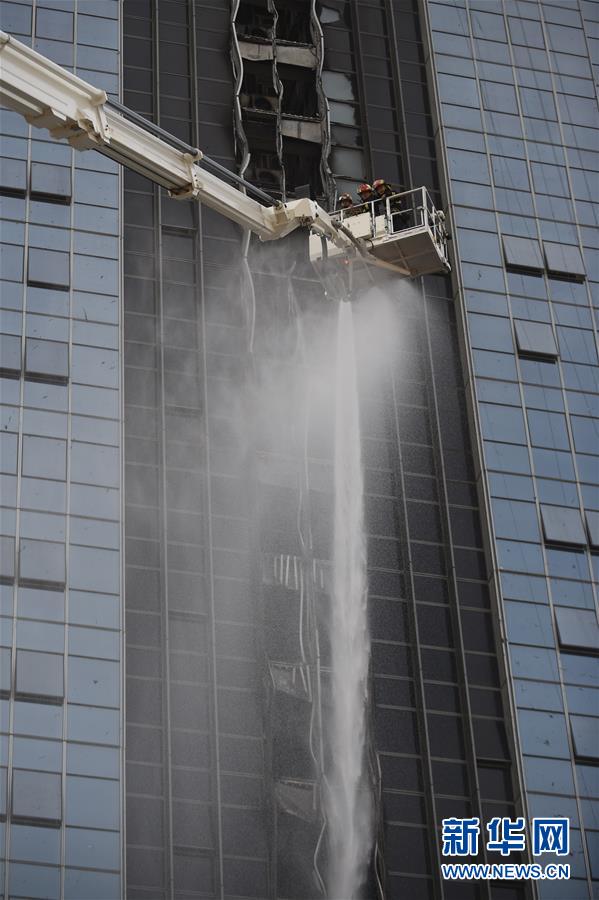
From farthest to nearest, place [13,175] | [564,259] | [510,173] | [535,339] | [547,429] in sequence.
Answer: [510,173] → [564,259] → [535,339] → [547,429] → [13,175]

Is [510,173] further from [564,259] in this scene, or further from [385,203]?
[385,203]

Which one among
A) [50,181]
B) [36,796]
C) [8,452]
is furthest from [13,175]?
[36,796]

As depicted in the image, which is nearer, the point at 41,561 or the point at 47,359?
the point at 41,561

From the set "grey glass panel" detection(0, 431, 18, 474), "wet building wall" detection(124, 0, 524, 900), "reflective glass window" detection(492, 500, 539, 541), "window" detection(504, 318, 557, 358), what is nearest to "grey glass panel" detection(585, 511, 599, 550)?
"reflective glass window" detection(492, 500, 539, 541)

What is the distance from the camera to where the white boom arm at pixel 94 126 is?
44.7m

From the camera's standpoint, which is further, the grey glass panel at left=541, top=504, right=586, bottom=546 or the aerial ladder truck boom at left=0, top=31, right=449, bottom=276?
the grey glass panel at left=541, top=504, right=586, bottom=546

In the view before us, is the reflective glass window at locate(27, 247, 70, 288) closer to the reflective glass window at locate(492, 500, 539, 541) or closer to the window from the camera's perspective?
the window

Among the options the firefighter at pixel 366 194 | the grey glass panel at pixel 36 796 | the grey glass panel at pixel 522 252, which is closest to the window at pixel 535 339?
the grey glass panel at pixel 522 252

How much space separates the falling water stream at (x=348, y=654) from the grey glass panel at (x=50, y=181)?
10.5 metres

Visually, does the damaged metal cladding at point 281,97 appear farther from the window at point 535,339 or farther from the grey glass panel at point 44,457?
the grey glass panel at point 44,457

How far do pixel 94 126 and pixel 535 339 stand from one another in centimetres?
2154

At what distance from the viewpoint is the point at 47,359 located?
5656cm

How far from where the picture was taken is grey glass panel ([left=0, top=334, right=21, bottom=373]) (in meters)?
56.0

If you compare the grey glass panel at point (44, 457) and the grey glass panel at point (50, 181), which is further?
the grey glass panel at point (50, 181)
